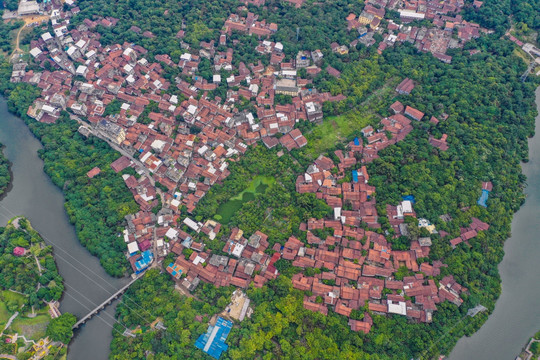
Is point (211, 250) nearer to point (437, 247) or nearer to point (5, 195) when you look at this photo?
point (437, 247)

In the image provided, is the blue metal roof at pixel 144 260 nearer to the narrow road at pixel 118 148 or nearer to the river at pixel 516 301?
the narrow road at pixel 118 148

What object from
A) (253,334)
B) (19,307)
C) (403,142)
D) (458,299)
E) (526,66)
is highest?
(526,66)

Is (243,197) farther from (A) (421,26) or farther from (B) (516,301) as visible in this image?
(A) (421,26)

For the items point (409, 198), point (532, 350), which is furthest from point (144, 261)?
point (532, 350)

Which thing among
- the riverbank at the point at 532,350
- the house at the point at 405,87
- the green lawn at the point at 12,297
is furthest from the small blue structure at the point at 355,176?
the green lawn at the point at 12,297

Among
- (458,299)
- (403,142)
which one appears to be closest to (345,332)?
(458,299)
